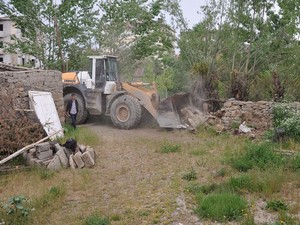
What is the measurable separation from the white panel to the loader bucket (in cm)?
343

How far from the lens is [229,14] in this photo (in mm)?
14656

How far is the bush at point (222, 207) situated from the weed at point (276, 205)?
387 millimetres

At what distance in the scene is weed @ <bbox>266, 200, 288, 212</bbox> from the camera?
17.0 feet

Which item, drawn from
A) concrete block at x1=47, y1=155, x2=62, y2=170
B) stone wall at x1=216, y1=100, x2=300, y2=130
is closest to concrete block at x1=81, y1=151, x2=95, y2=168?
concrete block at x1=47, y1=155, x2=62, y2=170

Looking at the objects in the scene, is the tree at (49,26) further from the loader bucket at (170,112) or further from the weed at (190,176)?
the weed at (190,176)

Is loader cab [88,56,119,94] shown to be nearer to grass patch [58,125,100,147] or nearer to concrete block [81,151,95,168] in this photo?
grass patch [58,125,100,147]

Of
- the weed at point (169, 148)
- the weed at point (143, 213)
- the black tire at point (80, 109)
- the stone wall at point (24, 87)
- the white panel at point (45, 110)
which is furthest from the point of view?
the black tire at point (80, 109)

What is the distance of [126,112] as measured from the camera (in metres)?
12.1

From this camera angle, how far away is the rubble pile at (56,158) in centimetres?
756

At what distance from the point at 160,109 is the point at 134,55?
7772 mm

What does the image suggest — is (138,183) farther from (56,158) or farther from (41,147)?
(41,147)

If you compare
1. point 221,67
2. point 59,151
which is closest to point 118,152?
point 59,151

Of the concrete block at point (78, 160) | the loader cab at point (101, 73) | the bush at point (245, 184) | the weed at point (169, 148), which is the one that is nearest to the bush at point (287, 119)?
the weed at point (169, 148)

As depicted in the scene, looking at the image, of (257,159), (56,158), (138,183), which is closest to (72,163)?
(56,158)
